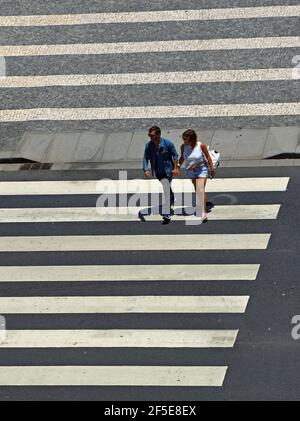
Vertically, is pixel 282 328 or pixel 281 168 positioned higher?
pixel 281 168

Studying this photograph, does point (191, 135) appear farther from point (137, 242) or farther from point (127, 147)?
point (127, 147)

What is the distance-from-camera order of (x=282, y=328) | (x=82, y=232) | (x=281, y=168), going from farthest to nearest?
(x=281, y=168)
(x=82, y=232)
(x=282, y=328)

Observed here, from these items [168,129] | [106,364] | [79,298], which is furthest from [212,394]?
[168,129]

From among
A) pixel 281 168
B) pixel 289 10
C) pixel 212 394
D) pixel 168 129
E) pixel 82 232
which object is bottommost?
pixel 212 394

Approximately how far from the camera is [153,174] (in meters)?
18.0

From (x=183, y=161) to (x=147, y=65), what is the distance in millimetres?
4929

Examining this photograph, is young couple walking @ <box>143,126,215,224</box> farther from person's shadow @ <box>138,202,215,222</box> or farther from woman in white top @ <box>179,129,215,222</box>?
person's shadow @ <box>138,202,215,222</box>

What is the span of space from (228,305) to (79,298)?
2.04 metres

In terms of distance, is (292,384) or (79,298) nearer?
(292,384)

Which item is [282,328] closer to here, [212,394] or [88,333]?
[212,394]

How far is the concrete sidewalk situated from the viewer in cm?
1922

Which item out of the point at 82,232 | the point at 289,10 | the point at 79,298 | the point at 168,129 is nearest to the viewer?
the point at 79,298

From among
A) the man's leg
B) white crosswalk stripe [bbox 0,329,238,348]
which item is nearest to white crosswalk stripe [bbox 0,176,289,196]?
the man's leg

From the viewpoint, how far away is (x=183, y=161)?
57.5 ft
